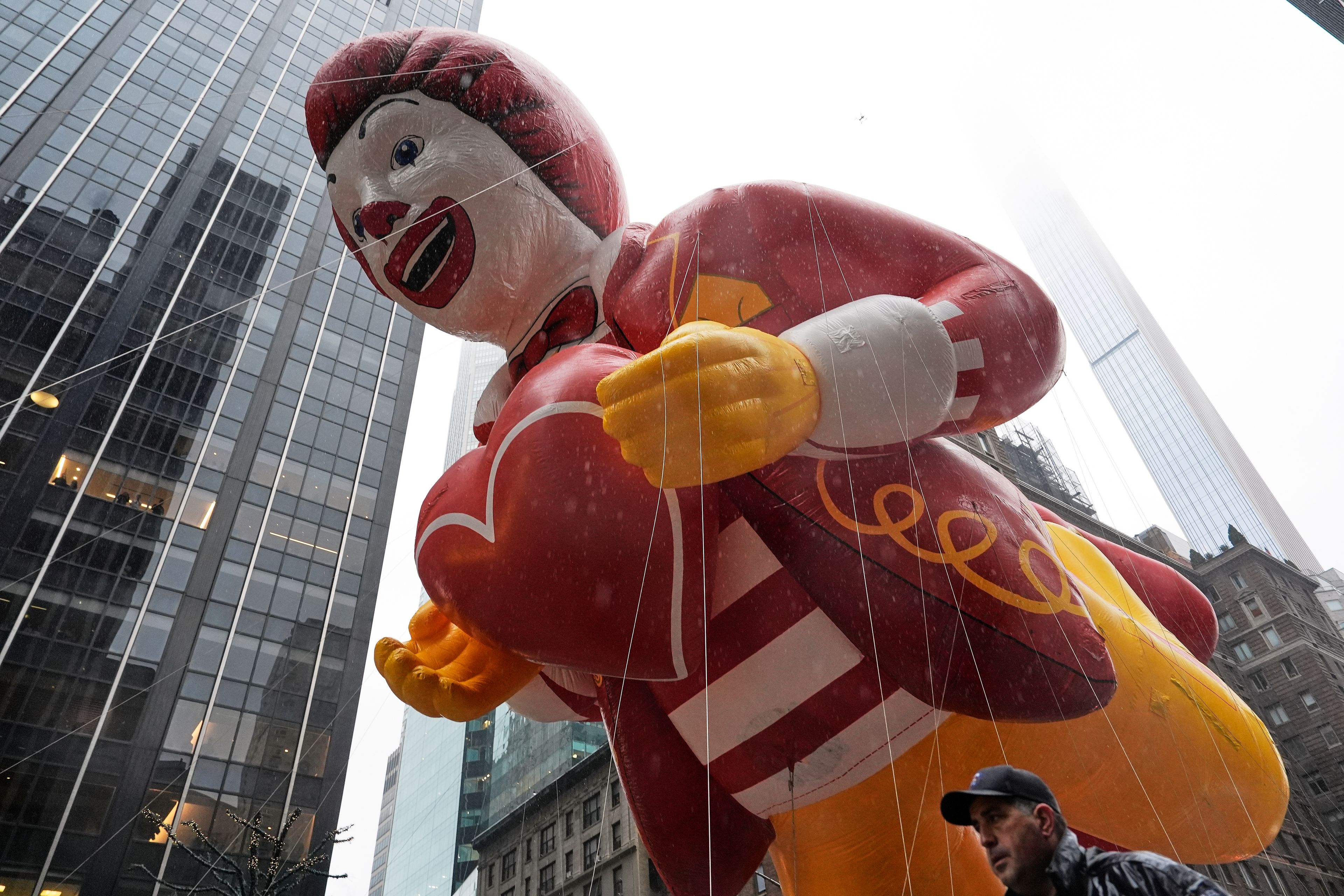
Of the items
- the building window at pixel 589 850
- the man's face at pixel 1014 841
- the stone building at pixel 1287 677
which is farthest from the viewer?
the stone building at pixel 1287 677

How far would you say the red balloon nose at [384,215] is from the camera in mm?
2266

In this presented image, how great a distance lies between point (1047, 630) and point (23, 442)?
15.2 metres

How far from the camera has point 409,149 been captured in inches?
91.1

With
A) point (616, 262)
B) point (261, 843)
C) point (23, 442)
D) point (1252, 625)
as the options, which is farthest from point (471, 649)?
point (1252, 625)

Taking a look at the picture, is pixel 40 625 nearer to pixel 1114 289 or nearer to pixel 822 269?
pixel 822 269

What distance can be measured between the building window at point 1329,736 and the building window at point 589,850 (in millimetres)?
24627

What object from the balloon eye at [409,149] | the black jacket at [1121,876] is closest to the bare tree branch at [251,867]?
the balloon eye at [409,149]

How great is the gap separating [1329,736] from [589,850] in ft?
83.4

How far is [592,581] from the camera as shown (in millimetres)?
1478

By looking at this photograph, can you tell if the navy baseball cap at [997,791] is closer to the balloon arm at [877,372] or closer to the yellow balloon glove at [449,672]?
the balloon arm at [877,372]

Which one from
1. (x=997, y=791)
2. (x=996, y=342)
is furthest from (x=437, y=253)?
(x=997, y=791)

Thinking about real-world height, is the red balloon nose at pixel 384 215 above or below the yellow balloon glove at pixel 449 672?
above

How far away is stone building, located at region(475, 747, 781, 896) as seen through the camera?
4.44 meters

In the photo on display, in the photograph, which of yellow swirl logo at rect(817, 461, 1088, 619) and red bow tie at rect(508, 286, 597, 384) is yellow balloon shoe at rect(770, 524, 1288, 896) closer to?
yellow swirl logo at rect(817, 461, 1088, 619)
